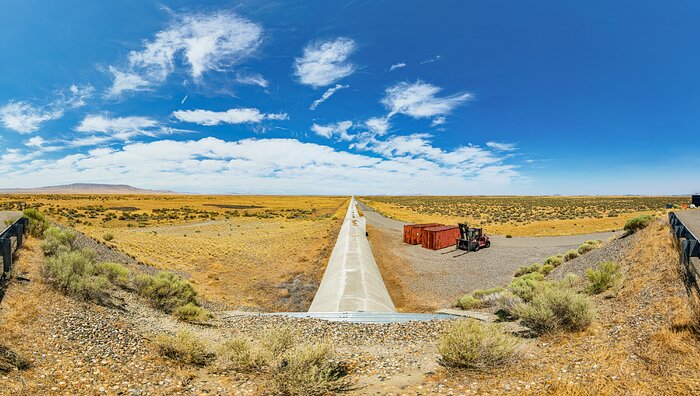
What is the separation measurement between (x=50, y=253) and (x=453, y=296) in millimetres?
18242

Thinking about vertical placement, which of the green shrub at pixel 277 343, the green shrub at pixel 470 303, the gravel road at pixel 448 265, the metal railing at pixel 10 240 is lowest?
the gravel road at pixel 448 265

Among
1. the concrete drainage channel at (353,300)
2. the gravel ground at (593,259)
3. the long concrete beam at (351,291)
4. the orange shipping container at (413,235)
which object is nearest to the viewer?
the concrete drainage channel at (353,300)

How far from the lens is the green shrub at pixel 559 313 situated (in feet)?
27.0

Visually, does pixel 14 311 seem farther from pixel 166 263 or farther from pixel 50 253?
pixel 166 263

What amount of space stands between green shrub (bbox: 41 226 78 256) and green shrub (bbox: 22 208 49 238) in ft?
1.14

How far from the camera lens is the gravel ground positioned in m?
16.8

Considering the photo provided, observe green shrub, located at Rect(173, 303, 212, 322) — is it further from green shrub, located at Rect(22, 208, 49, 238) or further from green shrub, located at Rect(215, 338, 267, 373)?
green shrub, located at Rect(22, 208, 49, 238)

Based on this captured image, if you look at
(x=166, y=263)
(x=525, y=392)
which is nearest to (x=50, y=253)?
(x=166, y=263)

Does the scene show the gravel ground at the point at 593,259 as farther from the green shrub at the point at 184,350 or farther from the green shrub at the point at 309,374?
the green shrub at the point at 184,350

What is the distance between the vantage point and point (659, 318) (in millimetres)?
7637

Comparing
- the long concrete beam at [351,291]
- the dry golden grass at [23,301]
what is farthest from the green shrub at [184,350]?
the long concrete beam at [351,291]

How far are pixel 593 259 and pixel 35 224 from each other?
2766 centimetres

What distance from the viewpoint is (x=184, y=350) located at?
285 inches

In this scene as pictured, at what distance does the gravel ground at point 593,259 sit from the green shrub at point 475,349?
12.1m
